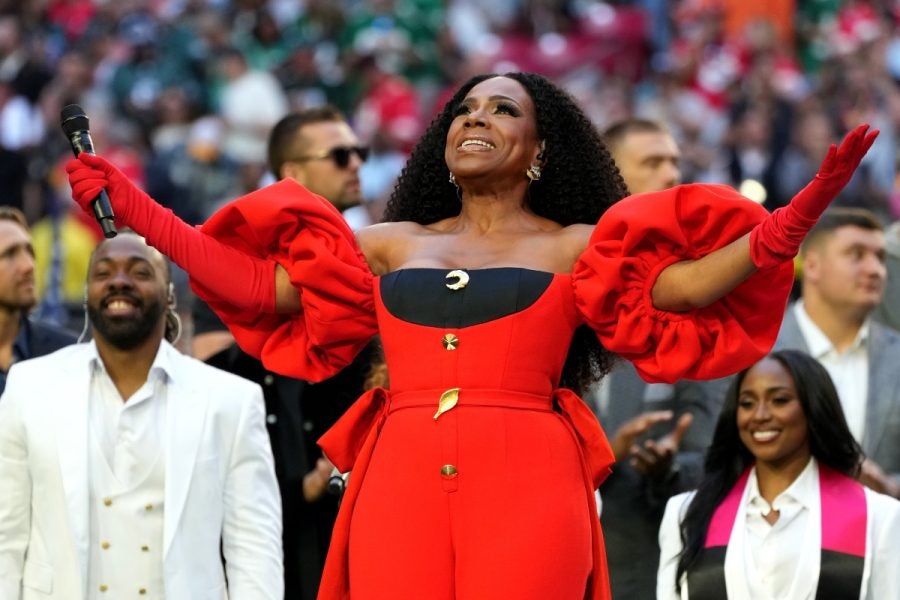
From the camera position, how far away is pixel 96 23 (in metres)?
19.2

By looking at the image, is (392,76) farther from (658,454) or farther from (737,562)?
(737,562)

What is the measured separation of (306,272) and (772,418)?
2527mm

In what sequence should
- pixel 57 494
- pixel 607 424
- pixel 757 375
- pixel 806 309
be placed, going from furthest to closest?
1. pixel 806 309
2. pixel 607 424
3. pixel 757 375
4. pixel 57 494

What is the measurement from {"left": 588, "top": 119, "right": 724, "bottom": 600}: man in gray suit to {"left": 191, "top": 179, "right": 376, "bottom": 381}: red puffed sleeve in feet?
6.50

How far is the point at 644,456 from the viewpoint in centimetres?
775

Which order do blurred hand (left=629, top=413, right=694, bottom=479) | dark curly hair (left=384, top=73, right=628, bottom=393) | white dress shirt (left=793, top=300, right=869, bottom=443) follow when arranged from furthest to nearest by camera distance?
white dress shirt (left=793, top=300, right=869, bottom=443)
blurred hand (left=629, top=413, right=694, bottom=479)
dark curly hair (left=384, top=73, right=628, bottom=393)

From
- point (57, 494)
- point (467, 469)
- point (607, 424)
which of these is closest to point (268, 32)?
point (607, 424)

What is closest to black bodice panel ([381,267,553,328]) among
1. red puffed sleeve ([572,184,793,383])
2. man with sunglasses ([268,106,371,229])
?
red puffed sleeve ([572,184,793,383])

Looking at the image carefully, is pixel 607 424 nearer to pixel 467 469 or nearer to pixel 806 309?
pixel 806 309

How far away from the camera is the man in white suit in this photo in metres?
6.61

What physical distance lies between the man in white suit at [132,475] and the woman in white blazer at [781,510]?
1612mm

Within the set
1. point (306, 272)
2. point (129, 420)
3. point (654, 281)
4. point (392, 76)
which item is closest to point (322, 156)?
point (129, 420)

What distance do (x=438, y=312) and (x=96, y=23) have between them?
14.5 metres

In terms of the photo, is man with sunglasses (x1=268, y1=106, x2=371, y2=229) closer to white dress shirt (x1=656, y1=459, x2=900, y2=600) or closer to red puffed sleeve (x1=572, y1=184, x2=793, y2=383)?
white dress shirt (x1=656, y1=459, x2=900, y2=600)
